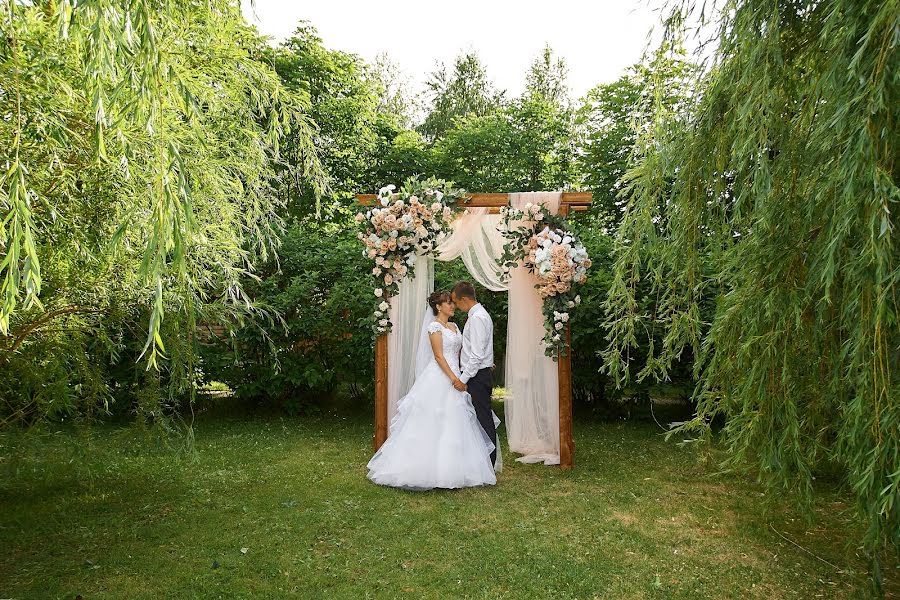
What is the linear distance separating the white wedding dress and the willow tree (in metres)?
1.89

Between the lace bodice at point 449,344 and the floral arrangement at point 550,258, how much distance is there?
0.91 meters

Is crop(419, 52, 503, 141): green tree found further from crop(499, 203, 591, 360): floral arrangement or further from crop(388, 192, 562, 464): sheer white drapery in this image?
crop(499, 203, 591, 360): floral arrangement

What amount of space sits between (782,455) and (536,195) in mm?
4110

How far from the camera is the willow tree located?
2.65 m

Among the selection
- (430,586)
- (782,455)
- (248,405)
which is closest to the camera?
(782,455)

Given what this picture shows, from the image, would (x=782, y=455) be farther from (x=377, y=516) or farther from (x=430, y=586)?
(x=377, y=516)

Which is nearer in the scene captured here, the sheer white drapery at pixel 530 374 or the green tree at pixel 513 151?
the sheer white drapery at pixel 530 374

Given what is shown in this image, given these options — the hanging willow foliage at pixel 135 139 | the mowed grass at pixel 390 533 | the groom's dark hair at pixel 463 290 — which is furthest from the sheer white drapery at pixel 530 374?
the hanging willow foliage at pixel 135 139

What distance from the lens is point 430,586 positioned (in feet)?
13.2

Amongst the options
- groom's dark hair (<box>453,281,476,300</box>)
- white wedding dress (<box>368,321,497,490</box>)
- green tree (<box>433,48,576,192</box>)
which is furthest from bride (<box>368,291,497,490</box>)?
green tree (<box>433,48,576,192</box>)

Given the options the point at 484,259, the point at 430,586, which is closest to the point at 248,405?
the point at 484,259

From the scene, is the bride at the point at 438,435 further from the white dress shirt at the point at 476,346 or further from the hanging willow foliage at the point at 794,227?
the hanging willow foliage at the point at 794,227

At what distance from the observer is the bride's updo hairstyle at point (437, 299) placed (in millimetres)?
6531

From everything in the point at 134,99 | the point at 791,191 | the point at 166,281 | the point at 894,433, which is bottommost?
the point at 894,433
